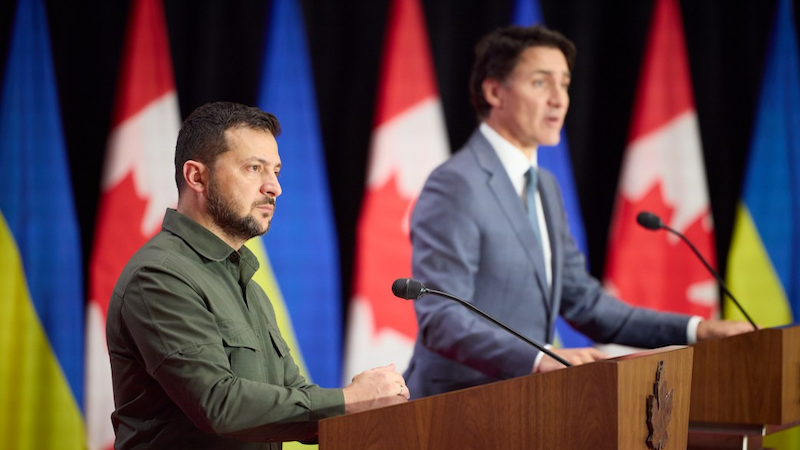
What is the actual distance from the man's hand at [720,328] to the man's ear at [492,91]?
1.01m

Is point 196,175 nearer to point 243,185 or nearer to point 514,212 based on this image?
point 243,185

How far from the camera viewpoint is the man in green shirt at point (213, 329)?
1.81m

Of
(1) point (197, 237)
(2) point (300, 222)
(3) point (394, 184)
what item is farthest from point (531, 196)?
(1) point (197, 237)

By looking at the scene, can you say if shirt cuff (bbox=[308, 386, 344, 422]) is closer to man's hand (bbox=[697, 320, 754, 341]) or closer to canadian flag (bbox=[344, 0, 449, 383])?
man's hand (bbox=[697, 320, 754, 341])

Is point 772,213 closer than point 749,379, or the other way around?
point 749,379

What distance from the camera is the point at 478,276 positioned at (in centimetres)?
303

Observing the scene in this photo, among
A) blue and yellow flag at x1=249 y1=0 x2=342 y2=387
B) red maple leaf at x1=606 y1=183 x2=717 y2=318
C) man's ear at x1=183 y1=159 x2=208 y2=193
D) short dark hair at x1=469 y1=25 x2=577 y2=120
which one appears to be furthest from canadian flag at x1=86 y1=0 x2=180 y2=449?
red maple leaf at x1=606 y1=183 x2=717 y2=318

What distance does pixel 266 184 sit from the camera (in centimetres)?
217

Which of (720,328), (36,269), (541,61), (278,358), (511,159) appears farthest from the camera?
(36,269)

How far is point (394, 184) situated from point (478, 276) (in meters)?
1.29

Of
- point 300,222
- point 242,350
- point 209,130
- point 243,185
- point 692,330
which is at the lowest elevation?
point 242,350

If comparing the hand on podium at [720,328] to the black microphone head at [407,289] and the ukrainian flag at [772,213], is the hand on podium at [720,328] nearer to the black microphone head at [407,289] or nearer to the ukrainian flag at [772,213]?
the black microphone head at [407,289]

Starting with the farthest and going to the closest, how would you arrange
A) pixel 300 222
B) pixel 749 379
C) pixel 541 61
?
pixel 300 222, pixel 541 61, pixel 749 379

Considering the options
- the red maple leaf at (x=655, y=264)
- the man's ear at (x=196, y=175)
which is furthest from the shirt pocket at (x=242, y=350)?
the red maple leaf at (x=655, y=264)
